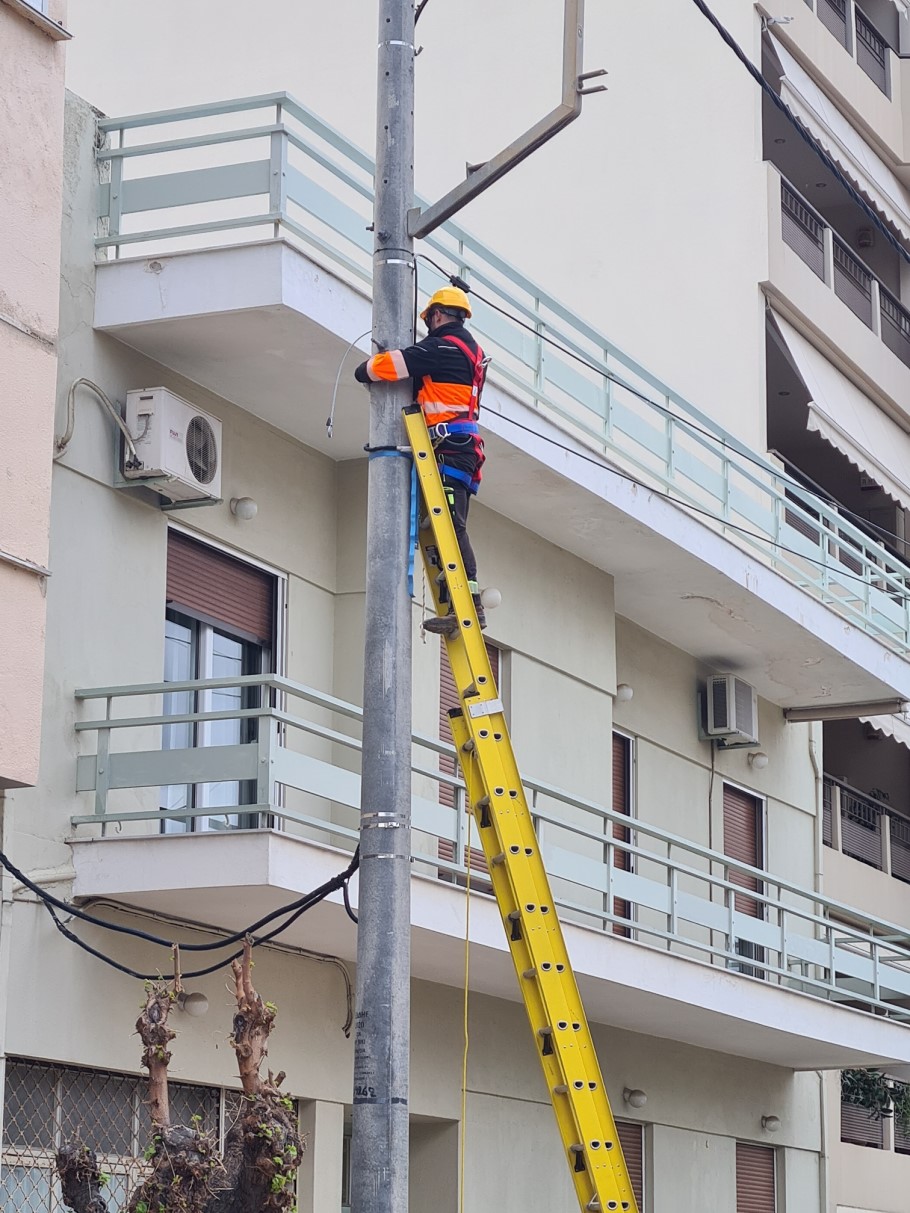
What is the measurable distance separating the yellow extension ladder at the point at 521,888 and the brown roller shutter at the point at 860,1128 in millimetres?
16979

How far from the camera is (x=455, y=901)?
1440cm

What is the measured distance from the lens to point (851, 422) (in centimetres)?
2658

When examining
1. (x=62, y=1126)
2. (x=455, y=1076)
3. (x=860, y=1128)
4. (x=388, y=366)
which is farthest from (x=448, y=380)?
(x=860, y=1128)

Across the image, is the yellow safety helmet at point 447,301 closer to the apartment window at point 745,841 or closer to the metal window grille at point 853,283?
the apartment window at point 745,841

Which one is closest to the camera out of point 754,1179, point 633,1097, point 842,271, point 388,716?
point 388,716

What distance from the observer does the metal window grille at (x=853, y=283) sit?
27594 millimetres

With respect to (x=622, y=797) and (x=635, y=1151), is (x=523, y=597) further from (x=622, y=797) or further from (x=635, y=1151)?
(x=635, y=1151)

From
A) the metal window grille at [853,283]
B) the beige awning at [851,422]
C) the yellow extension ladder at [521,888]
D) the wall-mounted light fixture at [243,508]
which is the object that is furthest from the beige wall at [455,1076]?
the metal window grille at [853,283]

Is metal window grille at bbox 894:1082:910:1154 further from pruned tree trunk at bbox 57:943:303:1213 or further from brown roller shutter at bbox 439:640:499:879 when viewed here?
pruned tree trunk at bbox 57:943:303:1213

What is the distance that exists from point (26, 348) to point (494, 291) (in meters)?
5.58

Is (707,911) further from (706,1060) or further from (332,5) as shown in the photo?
(332,5)

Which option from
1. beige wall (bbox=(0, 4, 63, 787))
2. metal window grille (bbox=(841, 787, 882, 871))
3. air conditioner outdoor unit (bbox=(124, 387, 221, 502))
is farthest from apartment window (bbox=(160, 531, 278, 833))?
metal window grille (bbox=(841, 787, 882, 871))

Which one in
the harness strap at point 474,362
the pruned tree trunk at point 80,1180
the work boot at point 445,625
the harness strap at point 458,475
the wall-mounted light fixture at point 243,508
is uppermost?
the wall-mounted light fixture at point 243,508

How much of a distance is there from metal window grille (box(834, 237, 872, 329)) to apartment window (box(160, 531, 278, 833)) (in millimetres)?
13635
